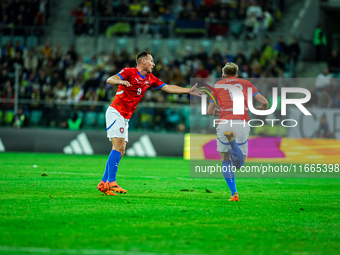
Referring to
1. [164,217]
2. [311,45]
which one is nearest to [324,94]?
[311,45]

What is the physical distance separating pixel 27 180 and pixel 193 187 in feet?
11.4

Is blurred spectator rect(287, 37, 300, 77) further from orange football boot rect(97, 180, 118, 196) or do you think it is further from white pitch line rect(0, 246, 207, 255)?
white pitch line rect(0, 246, 207, 255)

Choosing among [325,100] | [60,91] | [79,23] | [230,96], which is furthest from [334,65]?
[230,96]

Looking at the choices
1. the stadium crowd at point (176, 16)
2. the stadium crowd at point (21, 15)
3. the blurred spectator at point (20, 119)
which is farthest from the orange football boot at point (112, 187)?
the stadium crowd at point (21, 15)

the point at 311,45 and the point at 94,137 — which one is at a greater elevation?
the point at 311,45

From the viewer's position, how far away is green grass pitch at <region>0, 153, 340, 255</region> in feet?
22.0

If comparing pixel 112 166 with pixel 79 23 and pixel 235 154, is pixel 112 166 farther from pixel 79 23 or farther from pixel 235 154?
pixel 79 23

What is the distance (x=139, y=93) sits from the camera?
451 inches

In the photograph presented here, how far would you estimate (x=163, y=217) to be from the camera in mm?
8594

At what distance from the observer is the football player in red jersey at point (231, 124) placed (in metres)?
10.5

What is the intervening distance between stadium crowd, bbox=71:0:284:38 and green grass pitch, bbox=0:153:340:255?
1563 cm

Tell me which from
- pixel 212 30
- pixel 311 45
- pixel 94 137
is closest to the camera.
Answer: pixel 94 137

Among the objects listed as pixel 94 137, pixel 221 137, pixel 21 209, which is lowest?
pixel 94 137

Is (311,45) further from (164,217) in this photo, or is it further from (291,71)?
(164,217)
